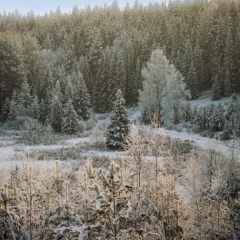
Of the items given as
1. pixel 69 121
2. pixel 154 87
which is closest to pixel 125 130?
pixel 69 121

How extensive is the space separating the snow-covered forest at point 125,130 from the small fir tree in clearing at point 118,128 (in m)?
0.10

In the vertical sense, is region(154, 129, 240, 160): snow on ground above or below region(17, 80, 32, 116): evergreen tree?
below

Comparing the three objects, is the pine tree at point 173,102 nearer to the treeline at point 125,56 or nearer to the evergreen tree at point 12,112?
the treeline at point 125,56

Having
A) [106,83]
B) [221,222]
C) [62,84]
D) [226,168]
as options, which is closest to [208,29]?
[106,83]

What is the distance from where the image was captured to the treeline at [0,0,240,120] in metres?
55.1

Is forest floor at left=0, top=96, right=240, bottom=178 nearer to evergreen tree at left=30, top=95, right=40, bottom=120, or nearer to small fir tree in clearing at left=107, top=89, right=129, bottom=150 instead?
small fir tree in clearing at left=107, top=89, right=129, bottom=150

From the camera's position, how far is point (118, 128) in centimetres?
3164

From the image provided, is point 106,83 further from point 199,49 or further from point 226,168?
point 226,168

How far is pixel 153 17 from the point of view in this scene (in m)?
88.5

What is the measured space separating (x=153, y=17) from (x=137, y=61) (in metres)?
30.5

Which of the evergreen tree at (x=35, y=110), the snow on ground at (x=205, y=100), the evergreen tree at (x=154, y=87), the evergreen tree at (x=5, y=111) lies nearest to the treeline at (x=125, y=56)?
the snow on ground at (x=205, y=100)

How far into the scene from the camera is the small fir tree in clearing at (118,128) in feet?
103

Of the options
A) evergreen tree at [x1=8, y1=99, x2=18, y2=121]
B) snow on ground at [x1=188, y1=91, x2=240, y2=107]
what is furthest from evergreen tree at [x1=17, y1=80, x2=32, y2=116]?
snow on ground at [x1=188, y1=91, x2=240, y2=107]

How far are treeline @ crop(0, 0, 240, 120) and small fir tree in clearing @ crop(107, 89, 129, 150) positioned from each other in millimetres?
18113
